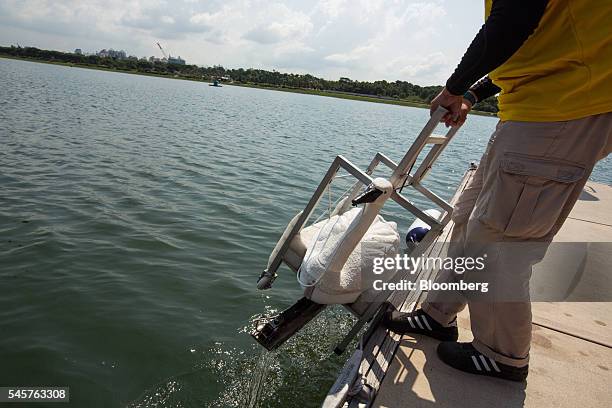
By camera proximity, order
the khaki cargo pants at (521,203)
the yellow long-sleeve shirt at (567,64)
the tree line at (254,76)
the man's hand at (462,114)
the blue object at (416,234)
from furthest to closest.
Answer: the tree line at (254,76)
the blue object at (416,234)
the man's hand at (462,114)
the khaki cargo pants at (521,203)
the yellow long-sleeve shirt at (567,64)

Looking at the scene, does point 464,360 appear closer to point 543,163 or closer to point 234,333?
point 543,163

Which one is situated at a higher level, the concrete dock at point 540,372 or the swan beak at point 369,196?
the swan beak at point 369,196

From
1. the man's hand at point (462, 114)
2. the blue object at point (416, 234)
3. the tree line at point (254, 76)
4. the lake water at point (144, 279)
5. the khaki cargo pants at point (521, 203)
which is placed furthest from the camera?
the tree line at point (254, 76)

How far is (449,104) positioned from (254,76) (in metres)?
139

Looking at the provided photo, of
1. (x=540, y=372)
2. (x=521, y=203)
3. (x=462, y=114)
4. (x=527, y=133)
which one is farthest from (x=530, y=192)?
(x=540, y=372)

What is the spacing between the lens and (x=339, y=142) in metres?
20.0

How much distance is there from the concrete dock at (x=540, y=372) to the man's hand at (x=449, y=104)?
1483 mm

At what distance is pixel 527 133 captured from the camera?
197 centimetres

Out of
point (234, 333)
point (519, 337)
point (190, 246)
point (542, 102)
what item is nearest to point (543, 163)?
point (542, 102)

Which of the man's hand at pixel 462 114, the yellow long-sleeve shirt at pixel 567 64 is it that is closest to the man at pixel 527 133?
the yellow long-sleeve shirt at pixel 567 64

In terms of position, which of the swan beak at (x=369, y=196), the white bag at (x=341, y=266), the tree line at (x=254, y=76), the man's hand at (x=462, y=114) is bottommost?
the tree line at (x=254, y=76)

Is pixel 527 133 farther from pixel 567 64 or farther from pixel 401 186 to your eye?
pixel 401 186

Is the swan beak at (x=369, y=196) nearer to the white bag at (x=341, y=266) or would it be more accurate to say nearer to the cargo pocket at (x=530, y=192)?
the white bag at (x=341, y=266)

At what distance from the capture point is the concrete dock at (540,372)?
7.51 ft
